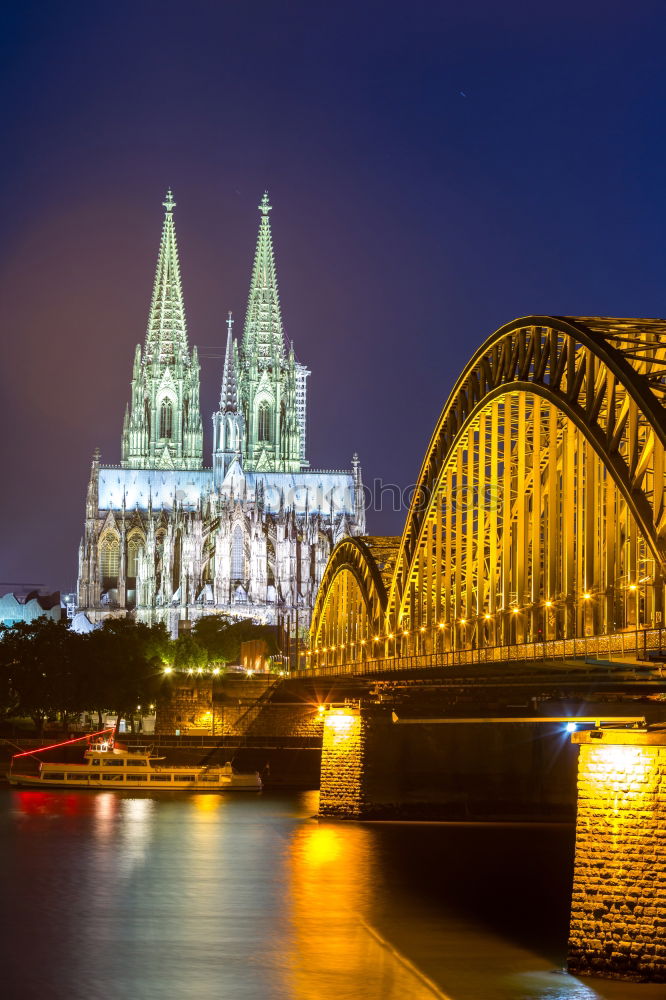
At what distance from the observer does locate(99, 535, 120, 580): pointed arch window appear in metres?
191

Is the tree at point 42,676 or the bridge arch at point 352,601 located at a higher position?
the bridge arch at point 352,601

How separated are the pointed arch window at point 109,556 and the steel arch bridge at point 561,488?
127496mm

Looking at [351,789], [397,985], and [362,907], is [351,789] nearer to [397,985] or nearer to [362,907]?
[362,907]

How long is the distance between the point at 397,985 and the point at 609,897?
622 centimetres

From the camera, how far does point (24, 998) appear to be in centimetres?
3766

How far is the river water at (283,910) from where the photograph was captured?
38.7 m

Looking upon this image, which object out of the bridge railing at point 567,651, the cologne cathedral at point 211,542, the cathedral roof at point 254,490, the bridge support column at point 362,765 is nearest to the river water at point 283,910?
the bridge support column at point 362,765

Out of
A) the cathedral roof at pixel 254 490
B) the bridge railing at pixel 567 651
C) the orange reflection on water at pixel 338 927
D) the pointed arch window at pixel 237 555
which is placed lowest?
the orange reflection on water at pixel 338 927

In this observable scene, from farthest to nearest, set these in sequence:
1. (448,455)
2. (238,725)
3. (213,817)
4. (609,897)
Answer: (238,725)
(213,817)
(448,455)
(609,897)

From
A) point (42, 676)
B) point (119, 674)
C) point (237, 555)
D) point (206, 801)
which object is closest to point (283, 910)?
point (206, 801)

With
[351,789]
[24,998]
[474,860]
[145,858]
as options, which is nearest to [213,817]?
[351,789]

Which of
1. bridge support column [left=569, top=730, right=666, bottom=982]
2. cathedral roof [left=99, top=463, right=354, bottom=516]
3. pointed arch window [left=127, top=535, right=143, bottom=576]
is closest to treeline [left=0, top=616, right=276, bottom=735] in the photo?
pointed arch window [left=127, top=535, right=143, bottom=576]

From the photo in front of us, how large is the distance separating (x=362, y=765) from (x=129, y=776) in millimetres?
30140

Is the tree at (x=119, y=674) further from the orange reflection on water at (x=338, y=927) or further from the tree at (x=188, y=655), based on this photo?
the orange reflection on water at (x=338, y=927)
